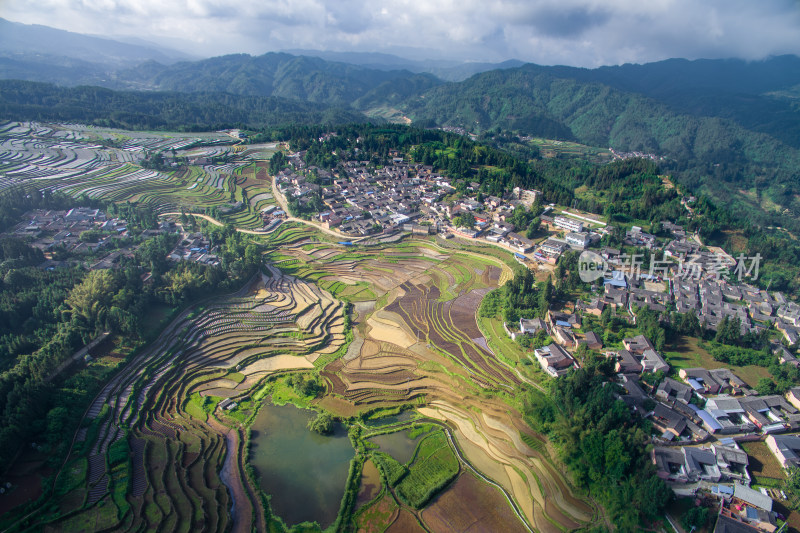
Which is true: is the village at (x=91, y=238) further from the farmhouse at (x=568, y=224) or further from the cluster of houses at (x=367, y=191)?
the farmhouse at (x=568, y=224)

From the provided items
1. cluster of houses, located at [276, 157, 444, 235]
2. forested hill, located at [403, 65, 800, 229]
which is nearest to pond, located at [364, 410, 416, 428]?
cluster of houses, located at [276, 157, 444, 235]

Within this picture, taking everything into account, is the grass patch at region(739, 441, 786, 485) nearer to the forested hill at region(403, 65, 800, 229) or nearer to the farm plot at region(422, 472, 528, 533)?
the farm plot at region(422, 472, 528, 533)

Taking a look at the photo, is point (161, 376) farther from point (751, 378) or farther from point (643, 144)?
point (643, 144)

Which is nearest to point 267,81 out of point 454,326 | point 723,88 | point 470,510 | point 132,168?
point 132,168

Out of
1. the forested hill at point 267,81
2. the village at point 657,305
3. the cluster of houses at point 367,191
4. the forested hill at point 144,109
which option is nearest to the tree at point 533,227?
the village at point 657,305

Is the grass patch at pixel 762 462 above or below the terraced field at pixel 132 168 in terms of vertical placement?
below

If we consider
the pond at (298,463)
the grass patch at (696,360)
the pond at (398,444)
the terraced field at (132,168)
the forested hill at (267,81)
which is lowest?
the pond at (298,463)
